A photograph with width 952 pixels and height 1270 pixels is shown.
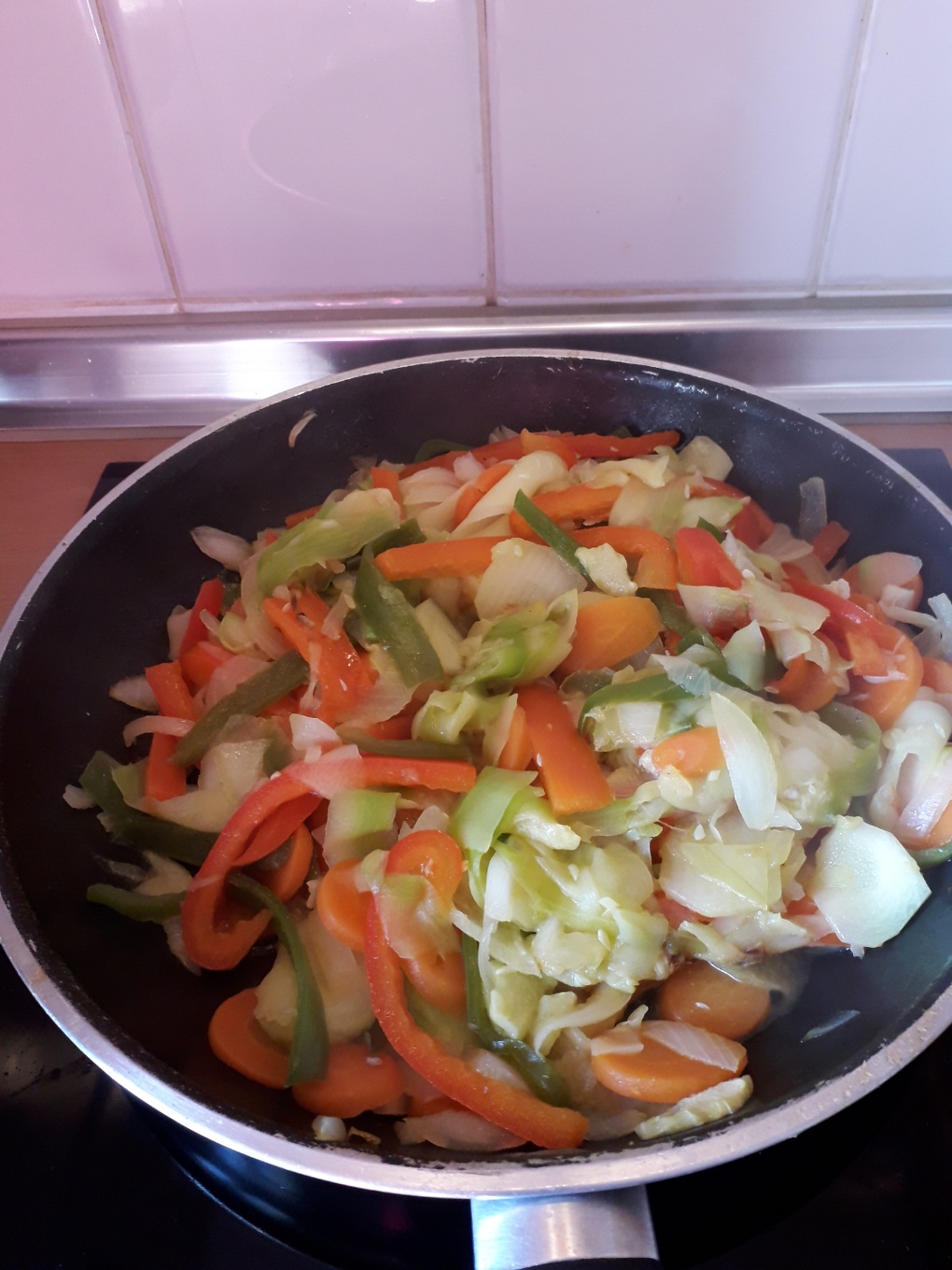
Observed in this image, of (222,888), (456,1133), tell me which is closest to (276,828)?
(222,888)

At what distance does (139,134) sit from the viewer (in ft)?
3.48

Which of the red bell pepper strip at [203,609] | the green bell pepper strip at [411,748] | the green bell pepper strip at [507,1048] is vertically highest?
the green bell pepper strip at [411,748]

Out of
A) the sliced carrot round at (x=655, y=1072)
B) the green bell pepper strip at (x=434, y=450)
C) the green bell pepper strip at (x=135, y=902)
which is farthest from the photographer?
the green bell pepper strip at (x=434, y=450)

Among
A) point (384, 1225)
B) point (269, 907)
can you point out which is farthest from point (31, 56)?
point (384, 1225)

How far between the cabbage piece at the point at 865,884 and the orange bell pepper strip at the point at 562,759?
0.19 meters

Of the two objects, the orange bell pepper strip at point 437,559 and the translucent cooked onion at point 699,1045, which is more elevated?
the orange bell pepper strip at point 437,559

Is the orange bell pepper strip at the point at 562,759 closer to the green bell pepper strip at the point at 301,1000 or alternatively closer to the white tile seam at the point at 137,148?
the green bell pepper strip at the point at 301,1000

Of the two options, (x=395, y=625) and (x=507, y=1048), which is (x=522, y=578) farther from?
(x=507, y=1048)

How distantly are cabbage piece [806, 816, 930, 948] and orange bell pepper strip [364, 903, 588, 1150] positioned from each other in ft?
0.85

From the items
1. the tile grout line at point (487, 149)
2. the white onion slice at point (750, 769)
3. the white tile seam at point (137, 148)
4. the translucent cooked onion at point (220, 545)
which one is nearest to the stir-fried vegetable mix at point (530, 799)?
the white onion slice at point (750, 769)

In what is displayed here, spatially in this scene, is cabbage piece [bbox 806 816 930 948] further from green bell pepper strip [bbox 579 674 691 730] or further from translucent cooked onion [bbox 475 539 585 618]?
translucent cooked onion [bbox 475 539 585 618]

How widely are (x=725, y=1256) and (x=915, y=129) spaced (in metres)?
1.12

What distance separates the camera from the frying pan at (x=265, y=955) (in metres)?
0.56

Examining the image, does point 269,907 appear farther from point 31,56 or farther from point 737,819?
point 31,56
